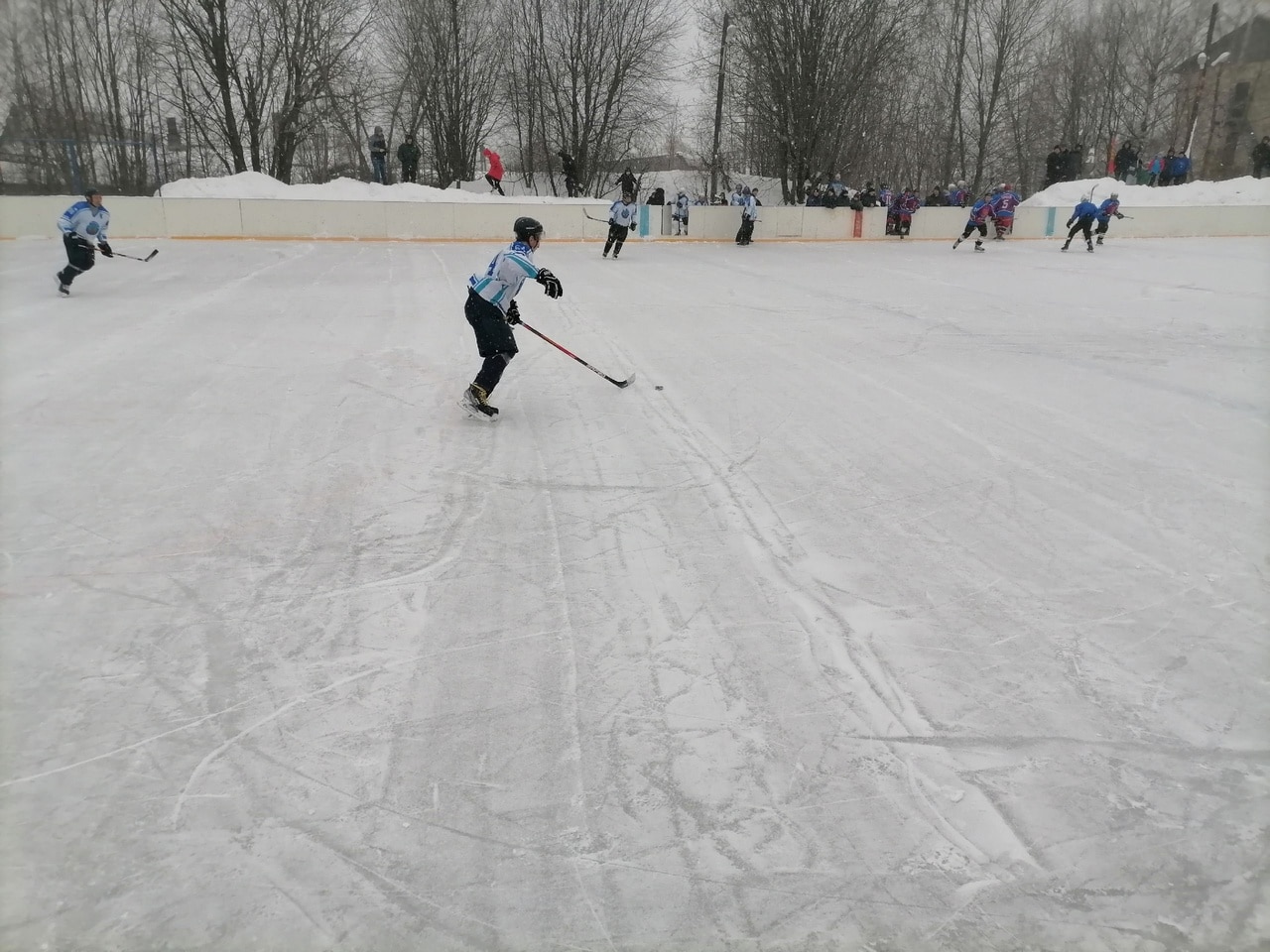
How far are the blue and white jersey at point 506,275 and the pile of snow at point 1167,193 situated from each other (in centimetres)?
2512

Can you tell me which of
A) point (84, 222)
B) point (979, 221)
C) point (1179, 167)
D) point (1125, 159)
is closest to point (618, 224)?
point (979, 221)

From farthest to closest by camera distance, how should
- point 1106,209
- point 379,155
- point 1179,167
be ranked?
point 1179,167 < point 379,155 < point 1106,209

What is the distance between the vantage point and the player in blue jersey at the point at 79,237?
11242mm

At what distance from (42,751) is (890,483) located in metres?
4.23

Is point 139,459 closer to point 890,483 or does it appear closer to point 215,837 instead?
point 215,837

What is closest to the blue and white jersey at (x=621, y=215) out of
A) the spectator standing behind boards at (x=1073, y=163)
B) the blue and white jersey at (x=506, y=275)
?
the blue and white jersey at (x=506, y=275)

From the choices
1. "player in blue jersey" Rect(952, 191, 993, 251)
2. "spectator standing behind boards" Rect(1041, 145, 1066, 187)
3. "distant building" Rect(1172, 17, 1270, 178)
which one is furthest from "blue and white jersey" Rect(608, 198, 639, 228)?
"spectator standing behind boards" Rect(1041, 145, 1066, 187)

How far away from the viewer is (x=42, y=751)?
273 centimetres

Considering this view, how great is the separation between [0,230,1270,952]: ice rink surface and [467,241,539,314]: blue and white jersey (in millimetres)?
926

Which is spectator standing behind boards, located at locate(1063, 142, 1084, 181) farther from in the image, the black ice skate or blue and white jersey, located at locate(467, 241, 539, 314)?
the black ice skate

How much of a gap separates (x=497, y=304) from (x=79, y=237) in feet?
27.1

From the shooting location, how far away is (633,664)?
10.6ft

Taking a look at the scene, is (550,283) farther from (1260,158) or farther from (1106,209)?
(1260,158)

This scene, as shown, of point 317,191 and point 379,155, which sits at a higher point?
point 379,155
